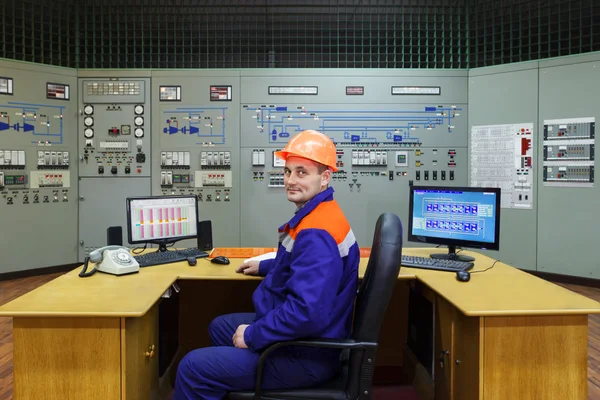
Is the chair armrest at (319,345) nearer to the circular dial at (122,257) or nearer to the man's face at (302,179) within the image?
the man's face at (302,179)

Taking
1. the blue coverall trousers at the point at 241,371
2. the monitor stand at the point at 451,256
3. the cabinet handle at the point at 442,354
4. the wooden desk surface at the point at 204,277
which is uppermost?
the monitor stand at the point at 451,256

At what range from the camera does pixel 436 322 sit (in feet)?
6.23

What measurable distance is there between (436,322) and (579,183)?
3.17 m

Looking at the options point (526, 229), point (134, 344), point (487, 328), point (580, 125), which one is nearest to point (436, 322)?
point (487, 328)

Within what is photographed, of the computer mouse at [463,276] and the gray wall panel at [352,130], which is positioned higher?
the gray wall panel at [352,130]

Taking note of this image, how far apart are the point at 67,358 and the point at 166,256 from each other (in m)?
0.88

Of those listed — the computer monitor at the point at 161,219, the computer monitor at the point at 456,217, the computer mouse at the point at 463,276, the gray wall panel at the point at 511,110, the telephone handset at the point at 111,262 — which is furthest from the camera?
the gray wall panel at the point at 511,110

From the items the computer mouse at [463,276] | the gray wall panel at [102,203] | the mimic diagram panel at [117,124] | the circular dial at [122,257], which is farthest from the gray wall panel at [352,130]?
A: the computer mouse at [463,276]

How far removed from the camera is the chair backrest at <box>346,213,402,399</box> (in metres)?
1.31

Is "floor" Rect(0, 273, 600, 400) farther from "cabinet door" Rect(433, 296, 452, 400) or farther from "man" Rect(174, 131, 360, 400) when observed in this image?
"man" Rect(174, 131, 360, 400)

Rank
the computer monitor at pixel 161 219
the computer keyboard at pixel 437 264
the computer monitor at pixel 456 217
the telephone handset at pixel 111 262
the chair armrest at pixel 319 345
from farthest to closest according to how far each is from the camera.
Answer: the computer monitor at pixel 161 219 → the computer monitor at pixel 456 217 → the computer keyboard at pixel 437 264 → the telephone handset at pixel 111 262 → the chair armrest at pixel 319 345

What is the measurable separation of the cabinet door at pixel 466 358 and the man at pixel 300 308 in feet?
1.59

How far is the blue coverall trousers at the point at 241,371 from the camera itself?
4.50 feet

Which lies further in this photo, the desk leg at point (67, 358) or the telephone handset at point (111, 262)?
the telephone handset at point (111, 262)
